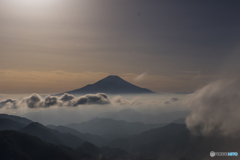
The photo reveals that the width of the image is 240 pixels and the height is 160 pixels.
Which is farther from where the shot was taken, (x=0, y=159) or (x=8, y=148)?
(x=8, y=148)

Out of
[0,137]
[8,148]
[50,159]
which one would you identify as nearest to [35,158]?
[50,159]

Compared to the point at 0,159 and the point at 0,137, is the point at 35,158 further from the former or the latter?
the point at 0,137

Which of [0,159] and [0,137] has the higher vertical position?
[0,137]

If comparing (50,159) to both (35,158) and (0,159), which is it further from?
(0,159)

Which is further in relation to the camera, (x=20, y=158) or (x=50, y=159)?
(x=50, y=159)

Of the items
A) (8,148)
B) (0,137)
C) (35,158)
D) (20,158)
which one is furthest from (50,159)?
(0,137)

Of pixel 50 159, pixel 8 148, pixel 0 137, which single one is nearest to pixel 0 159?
pixel 8 148

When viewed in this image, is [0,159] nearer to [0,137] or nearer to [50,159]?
[0,137]

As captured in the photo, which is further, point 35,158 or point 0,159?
point 35,158
